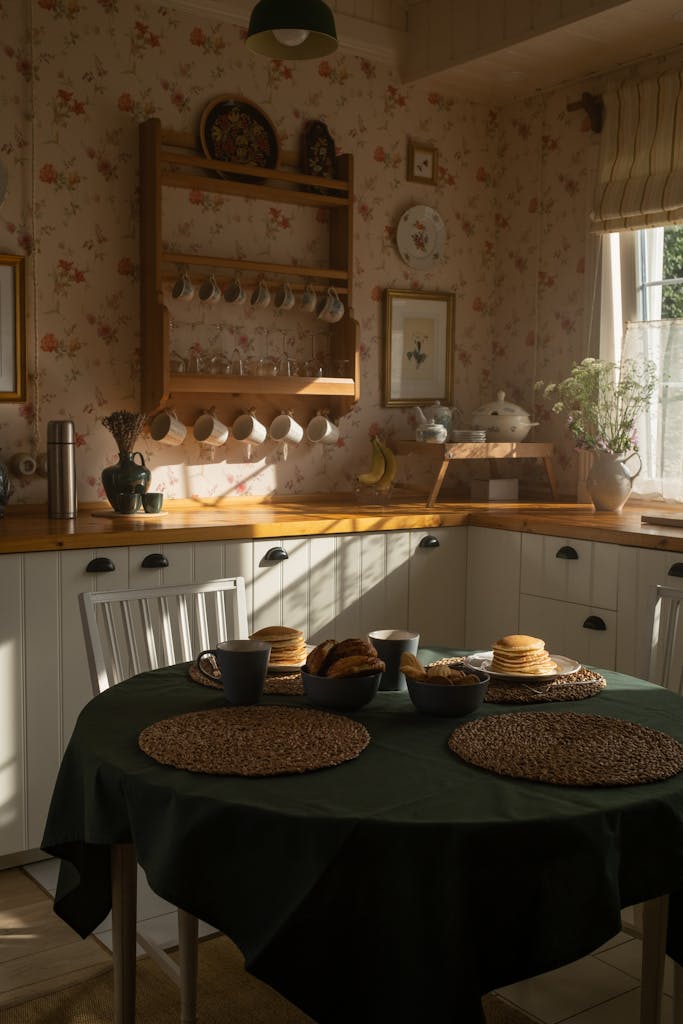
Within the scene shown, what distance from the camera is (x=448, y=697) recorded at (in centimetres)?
159

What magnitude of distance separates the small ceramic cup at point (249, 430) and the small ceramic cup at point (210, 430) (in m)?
0.07

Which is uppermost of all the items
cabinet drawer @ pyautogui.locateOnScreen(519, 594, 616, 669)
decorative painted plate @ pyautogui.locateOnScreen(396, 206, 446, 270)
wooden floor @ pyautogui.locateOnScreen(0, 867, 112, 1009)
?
decorative painted plate @ pyautogui.locateOnScreen(396, 206, 446, 270)

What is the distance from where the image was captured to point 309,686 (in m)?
1.65

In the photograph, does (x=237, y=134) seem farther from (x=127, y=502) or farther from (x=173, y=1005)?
(x=173, y=1005)

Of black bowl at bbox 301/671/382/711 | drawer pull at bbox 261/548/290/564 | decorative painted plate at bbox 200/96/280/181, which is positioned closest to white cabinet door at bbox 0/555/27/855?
drawer pull at bbox 261/548/290/564

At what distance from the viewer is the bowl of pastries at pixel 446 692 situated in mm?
1587

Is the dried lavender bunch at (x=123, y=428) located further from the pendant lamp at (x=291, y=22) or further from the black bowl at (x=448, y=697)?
the black bowl at (x=448, y=697)

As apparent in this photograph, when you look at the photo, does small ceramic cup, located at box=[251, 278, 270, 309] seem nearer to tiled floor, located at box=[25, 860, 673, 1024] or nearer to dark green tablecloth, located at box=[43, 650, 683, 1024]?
tiled floor, located at box=[25, 860, 673, 1024]

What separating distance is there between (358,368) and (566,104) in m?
1.36

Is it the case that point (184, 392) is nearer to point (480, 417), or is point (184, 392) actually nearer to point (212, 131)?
point (212, 131)

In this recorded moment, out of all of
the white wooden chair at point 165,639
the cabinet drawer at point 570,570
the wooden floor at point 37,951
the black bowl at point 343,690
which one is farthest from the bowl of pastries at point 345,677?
the cabinet drawer at point 570,570

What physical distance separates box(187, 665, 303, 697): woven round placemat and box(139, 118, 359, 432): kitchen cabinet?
1730 mm

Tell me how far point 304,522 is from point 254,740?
1798 millimetres

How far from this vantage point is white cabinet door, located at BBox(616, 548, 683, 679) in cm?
302
